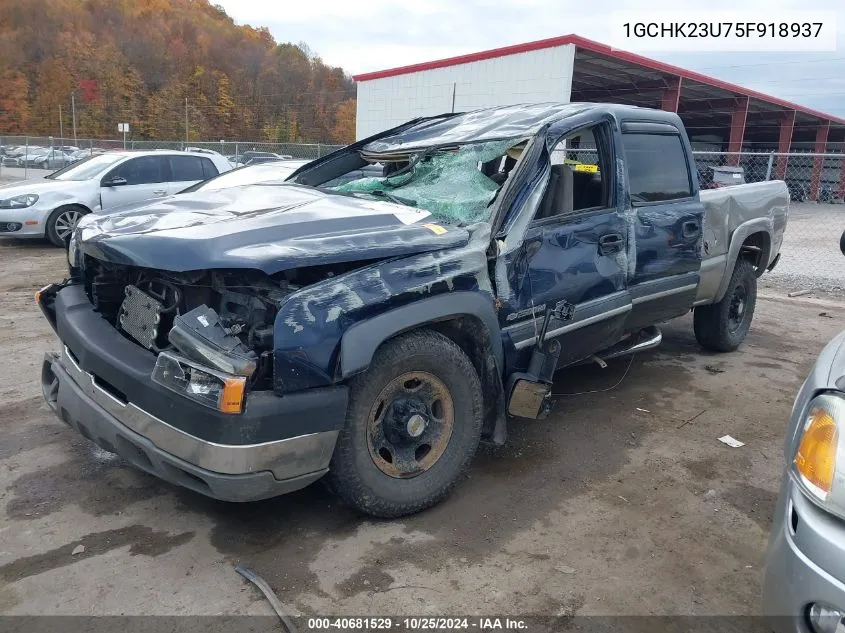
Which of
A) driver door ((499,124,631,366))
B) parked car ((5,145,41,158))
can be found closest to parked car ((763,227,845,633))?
driver door ((499,124,631,366))

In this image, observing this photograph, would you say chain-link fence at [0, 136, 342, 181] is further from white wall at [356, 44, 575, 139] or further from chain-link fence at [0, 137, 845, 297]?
white wall at [356, 44, 575, 139]

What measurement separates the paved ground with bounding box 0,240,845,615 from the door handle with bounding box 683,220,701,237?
129cm

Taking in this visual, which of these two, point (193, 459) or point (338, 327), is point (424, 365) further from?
point (193, 459)

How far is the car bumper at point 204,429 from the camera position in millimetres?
2508

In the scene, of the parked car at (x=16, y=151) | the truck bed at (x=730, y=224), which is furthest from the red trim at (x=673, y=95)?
the parked car at (x=16, y=151)

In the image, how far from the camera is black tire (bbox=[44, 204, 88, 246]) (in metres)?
10.1

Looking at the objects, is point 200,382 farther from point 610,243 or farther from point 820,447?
point 610,243

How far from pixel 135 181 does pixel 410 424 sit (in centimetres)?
932

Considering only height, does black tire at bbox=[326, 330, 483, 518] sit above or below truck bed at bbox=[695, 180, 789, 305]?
below

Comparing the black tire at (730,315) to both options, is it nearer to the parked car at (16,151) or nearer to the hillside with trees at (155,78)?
the parked car at (16,151)

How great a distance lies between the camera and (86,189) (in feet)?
33.4

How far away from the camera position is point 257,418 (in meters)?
2.50

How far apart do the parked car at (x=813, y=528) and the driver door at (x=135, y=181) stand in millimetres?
10257

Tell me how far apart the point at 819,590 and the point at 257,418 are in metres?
1.86
